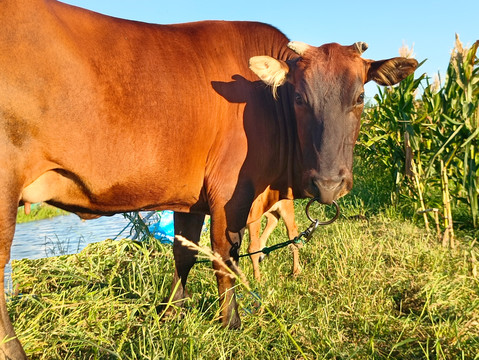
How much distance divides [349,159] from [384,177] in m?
5.25

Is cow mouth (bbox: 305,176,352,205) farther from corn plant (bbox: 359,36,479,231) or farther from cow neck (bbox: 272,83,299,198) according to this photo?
corn plant (bbox: 359,36,479,231)

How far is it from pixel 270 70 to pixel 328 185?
873 mm

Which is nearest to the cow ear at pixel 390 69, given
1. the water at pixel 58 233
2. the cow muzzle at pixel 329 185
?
the cow muzzle at pixel 329 185

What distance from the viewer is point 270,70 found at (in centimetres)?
292

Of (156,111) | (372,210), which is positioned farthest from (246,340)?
(372,210)

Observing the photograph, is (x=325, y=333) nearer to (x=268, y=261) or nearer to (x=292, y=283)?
(x=292, y=283)

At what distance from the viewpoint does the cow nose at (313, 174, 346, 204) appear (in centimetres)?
275

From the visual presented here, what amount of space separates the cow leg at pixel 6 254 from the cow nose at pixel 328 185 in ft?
5.76

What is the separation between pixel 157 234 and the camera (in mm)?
5527

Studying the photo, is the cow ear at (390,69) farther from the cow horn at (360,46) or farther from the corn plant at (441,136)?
the corn plant at (441,136)

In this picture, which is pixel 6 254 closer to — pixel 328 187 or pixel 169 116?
pixel 169 116

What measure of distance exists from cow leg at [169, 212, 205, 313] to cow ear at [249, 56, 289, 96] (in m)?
1.26

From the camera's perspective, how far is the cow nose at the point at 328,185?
2.75m

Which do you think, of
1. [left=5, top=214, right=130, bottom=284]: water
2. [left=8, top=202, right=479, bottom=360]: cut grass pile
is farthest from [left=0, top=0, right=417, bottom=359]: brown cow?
[left=5, top=214, right=130, bottom=284]: water
